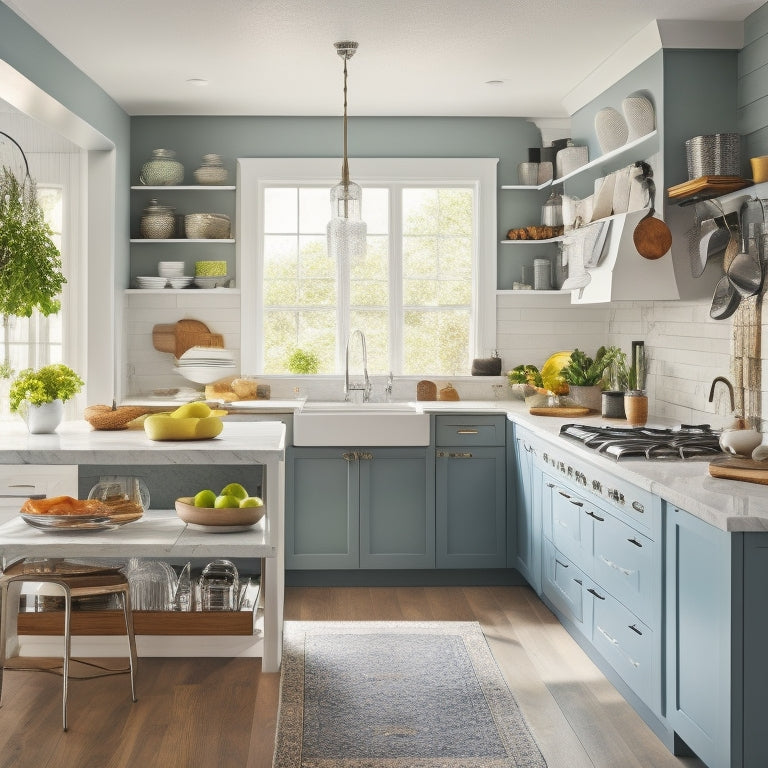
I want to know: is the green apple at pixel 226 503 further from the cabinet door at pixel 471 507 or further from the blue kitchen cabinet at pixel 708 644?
the cabinet door at pixel 471 507

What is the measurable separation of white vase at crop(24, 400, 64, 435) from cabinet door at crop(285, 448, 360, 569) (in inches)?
65.1

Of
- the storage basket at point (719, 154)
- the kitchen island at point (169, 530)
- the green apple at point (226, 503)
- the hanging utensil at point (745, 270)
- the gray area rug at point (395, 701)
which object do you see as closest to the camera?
the gray area rug at point (395, 701)

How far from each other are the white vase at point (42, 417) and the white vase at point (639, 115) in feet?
9.71

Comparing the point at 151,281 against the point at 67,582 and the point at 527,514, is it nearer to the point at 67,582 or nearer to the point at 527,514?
the point at 527,514

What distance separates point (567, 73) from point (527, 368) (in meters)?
1.78

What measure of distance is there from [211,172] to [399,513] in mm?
2484

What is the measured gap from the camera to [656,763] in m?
3.04

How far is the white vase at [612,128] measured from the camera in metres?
4.78

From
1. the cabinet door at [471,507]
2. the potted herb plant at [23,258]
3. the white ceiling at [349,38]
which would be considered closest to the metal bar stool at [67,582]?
the potted herb plant at [23,258]

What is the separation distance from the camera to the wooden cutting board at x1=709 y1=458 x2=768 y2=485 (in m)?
2.99

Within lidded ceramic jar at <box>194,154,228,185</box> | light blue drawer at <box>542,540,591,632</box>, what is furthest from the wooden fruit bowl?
lidded ceramic jar at <box>194,154,228,185</box>

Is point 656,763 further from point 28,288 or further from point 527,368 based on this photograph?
point 28,288

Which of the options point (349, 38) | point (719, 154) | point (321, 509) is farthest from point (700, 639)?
point (349, 38)

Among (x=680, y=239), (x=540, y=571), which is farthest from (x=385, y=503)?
(x=680, y=239)
